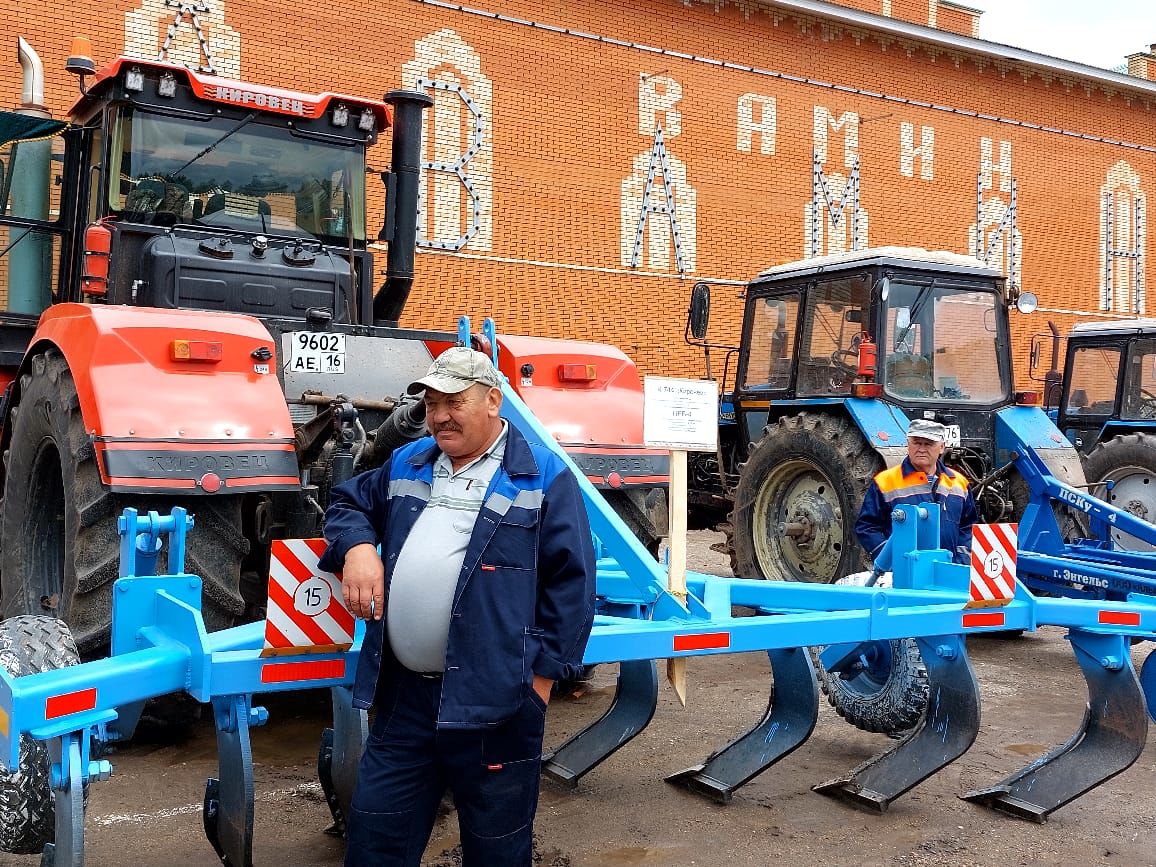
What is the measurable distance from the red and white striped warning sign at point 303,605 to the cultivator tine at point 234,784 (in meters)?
0.34

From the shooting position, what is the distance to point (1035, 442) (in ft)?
25.2

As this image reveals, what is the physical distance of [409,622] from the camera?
9.39ft

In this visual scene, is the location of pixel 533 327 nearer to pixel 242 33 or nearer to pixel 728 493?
pixel 242 33

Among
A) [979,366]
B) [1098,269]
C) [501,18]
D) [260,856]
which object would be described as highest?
[501,18]

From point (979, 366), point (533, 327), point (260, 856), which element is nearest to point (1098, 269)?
point (533, 327)

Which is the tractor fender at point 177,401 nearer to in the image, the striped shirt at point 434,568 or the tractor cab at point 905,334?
the striped shirt at point 434,568

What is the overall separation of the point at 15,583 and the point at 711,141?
40.5 ft

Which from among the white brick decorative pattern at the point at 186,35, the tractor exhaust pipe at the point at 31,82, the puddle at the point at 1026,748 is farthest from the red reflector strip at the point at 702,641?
the white brick decorative pattern at the point at 186,35

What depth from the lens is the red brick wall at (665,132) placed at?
1332 centimetres

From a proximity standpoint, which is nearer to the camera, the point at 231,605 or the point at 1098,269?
the point at 231,605

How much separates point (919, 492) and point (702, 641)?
2505mm

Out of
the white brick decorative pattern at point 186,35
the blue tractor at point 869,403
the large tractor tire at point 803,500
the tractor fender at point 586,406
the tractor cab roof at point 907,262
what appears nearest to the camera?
the tractor fender at point 586,406

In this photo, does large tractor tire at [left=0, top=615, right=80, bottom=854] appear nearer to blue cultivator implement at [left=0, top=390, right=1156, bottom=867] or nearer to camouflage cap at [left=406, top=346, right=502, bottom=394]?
blue cultivator implement at [left=0, top=390, right=1156, bottom=867]

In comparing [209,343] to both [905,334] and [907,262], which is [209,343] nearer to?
[905,334]
